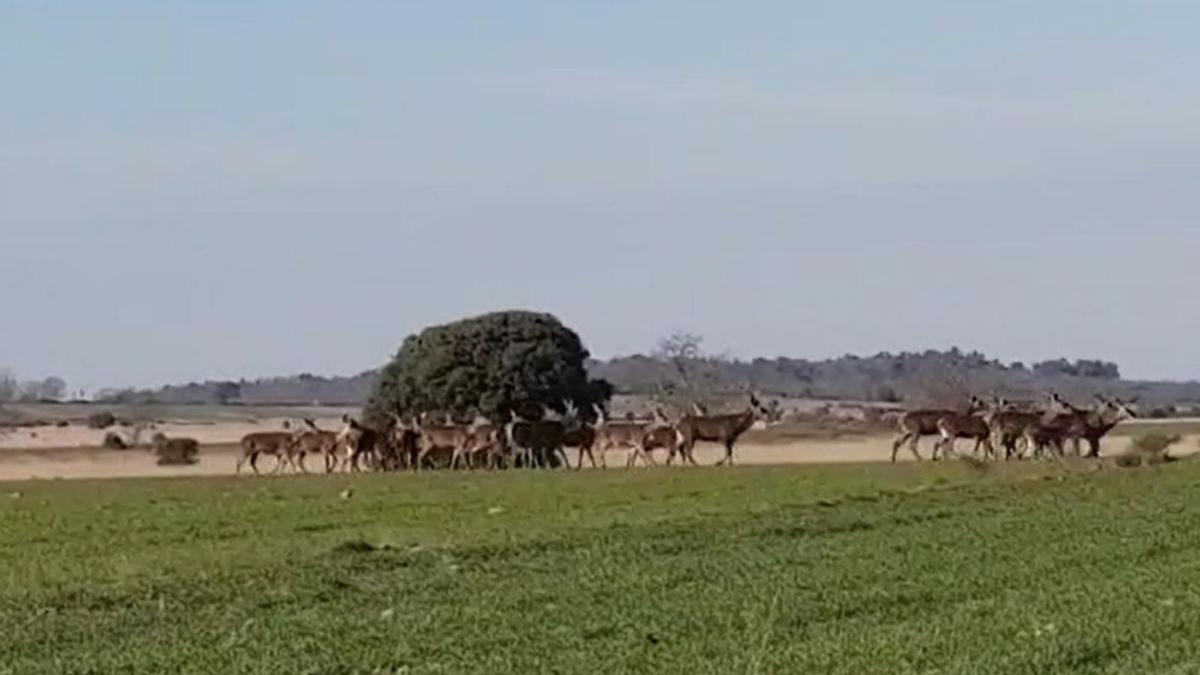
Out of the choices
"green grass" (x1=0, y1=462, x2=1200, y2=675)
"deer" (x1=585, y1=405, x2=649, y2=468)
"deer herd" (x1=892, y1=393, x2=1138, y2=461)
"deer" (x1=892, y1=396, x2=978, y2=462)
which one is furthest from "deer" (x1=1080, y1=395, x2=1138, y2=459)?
"green grass" (x1=0, y1=462, x2=1200, y2=675)

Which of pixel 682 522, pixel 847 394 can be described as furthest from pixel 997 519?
pixel 847 394

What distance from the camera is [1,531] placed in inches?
1398

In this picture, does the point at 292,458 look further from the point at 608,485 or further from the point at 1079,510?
the point at 1079,510

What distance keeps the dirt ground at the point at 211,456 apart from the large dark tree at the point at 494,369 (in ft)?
8.16

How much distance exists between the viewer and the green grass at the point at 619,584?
59.0 feet

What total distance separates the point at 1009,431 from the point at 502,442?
13.2 meters

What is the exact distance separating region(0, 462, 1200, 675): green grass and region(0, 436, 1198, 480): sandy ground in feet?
98.6

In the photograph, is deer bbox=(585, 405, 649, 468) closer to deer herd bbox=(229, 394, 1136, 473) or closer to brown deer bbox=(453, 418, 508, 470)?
deer herd bbox=(229, 394, 1136, 473)

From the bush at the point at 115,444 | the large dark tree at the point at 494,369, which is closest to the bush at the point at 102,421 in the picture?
the bush at the point at 115,444

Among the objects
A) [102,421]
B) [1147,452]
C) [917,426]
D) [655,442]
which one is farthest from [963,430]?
[102,421]

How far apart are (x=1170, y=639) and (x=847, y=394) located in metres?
178

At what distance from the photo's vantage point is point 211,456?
8850 centimetres

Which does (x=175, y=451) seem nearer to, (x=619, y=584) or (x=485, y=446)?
(x=485, y=446)

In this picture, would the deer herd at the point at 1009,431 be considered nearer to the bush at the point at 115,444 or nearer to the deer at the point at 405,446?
the deer at the point at 405,446
